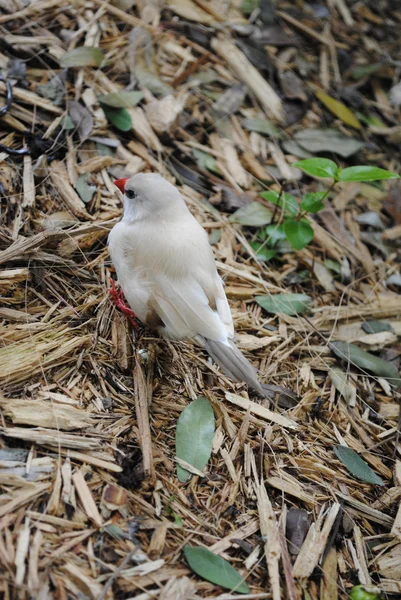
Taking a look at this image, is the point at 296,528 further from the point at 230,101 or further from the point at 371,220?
the point at 230,101

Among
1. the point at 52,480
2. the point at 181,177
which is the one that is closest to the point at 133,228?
the point at 181,177

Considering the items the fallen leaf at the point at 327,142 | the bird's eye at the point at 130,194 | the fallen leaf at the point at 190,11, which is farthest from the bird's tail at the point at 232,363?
the fallen leaf at the point at 190,11

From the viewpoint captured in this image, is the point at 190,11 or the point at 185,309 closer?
the point at 185,309

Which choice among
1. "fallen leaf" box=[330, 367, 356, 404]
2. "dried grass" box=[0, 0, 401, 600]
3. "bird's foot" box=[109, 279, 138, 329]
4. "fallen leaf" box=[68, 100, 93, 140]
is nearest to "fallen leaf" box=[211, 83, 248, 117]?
"dried grass" box=[0, 0, 401, 600]

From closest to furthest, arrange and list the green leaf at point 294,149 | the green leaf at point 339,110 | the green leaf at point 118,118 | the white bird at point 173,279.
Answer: the white bird at point 173,279, the green leaf at point 118,118, the green leaf at point 294,149, the green leaf at point 339,110

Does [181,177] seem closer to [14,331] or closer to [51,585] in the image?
[14,331]

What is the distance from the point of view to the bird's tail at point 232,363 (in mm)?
2428

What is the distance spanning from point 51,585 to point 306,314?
199cm

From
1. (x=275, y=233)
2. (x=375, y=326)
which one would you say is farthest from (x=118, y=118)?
(x=375, y=326)

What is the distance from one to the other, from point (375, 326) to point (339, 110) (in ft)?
6.37

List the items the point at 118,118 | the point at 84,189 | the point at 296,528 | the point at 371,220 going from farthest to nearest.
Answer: the point at 371,220 → the point at 118,118 → the point at 84,189 → the point at 296,528

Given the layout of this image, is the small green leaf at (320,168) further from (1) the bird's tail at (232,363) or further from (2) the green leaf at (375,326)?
(1) the bird's tail at (232,363)

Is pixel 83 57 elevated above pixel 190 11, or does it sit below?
below

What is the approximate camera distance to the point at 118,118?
3521mm
